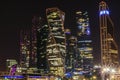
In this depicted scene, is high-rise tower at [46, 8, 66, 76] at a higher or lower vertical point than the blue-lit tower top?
lower

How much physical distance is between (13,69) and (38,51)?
3972 inches

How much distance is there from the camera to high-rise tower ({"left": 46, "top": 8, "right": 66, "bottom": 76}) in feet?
529

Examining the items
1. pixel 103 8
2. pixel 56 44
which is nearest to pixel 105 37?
pixel 103 8

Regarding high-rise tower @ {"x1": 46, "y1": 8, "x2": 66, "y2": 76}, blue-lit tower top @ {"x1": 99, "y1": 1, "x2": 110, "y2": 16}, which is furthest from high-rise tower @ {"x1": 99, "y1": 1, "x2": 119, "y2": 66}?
high-rise tower @ {"x1": 46, "y1": 8, "x2": 66, "y2": 76}

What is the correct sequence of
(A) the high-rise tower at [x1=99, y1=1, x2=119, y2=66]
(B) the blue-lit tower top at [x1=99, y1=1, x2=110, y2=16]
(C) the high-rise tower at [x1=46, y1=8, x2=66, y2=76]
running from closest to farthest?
(B) the blue-lit tower top at [x1=99, y1=1, x2=110, y2=16] < (A) the high-rise tower at [x1=99, y1=1, x2=119, y2=66] < (C) the high-rise tower at [x1=46, y1=8, x2=66, y2=76]

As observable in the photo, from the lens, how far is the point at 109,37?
10412 cm

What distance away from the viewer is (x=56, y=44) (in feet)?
529

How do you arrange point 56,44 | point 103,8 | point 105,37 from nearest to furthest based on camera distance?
point 103,8 → point 105,37 → point 56,44

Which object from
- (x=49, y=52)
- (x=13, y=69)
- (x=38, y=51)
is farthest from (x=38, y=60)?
(x=13, y=69)

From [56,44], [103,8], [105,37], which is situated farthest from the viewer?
[56,44]

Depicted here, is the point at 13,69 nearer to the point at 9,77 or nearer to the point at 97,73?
the point at 9,77

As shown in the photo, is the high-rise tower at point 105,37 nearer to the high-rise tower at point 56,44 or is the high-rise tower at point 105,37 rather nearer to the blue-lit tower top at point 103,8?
the blue-lit tower top at point 103,8

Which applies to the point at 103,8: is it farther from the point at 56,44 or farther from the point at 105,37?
the point at 56,44

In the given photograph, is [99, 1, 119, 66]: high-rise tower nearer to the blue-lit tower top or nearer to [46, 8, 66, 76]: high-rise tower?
the blue-lit tower top
